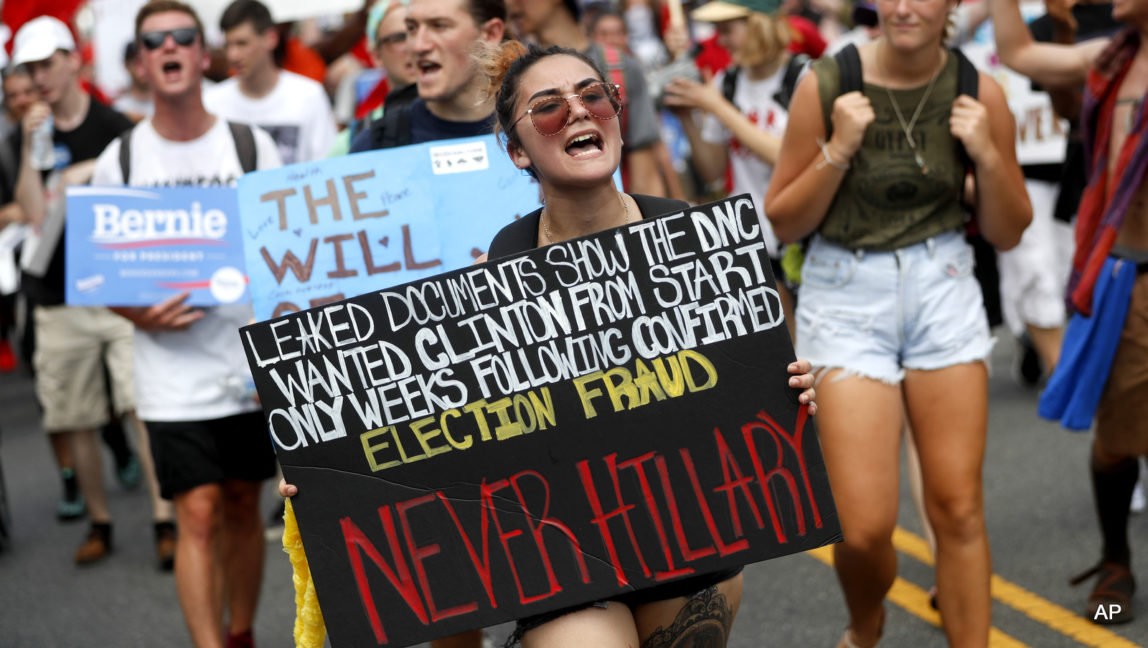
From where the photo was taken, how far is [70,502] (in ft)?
25.4

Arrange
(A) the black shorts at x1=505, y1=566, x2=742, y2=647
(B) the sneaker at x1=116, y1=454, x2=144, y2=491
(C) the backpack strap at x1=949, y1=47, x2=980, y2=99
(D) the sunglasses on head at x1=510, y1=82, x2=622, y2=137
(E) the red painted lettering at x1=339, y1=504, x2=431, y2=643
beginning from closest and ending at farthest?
(E) the red painted lettering at x1=339, y1=504, x2=431, y2=643 < (A) the black shorts at x1=505, y1=566, x2=742, y2=647 < (D) the sunglasses on head at x1=510, y1=82, x2=622, y2=137 < (C) the backpack strap at x1=949, y1=47, x2=980, y2=99 < (B) the sneaker at x1=116, y1=454, x2=144, y2=491

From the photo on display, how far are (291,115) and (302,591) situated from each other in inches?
160

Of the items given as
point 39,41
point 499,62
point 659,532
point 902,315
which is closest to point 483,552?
point 659,532

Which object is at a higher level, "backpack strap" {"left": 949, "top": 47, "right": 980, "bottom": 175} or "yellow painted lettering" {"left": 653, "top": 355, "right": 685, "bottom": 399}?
"backpack strap" {"left": 949, "top": 47, "right": 980, "bottom": 175}

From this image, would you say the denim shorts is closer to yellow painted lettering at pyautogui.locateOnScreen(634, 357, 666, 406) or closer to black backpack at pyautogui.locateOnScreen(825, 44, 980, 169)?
black backpack at pyautogui.locateOnScreen(825, 44, 980, 169)

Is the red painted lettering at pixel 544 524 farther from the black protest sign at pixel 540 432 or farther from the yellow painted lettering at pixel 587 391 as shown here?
the yellow painted lettering at pixel 587 391

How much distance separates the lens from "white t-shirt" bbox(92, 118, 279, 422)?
4746 mm

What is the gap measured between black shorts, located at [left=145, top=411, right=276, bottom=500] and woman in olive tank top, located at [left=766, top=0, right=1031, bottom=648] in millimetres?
2053

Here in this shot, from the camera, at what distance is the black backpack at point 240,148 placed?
15.8ft

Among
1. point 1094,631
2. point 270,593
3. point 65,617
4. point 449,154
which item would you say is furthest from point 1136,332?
point 65,617

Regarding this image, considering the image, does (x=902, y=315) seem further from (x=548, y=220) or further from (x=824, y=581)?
(x=824, y=581)

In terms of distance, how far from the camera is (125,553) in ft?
22.4

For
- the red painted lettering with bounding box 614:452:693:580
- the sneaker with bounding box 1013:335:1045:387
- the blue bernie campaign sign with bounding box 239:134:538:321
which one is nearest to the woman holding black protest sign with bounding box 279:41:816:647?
the red painted lettering with bounding box 614:452:693:580

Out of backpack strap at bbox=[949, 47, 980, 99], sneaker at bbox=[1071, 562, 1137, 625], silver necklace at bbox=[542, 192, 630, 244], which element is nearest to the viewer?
silver necklace at bbox=[542, 192, 630, 244]
